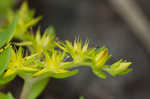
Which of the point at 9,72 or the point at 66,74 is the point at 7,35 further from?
→ the point at 66,74

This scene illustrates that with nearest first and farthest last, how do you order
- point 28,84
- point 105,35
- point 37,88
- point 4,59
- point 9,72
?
point 4,59, point 9,72, point 28,84, point 37,88, point 105,35

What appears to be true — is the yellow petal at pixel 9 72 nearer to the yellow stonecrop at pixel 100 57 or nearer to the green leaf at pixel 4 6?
the yellow stonecrop at pixel 100 57

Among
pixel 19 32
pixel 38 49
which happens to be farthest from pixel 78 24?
pixel 38 49

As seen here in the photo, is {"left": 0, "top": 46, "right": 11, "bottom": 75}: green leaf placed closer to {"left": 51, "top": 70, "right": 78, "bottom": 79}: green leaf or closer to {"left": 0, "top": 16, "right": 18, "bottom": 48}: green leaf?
{"left": 0, "top": 16, "right": 18, "bottom": 48}: green leaf

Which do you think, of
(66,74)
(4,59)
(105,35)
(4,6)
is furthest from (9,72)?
(105,35)

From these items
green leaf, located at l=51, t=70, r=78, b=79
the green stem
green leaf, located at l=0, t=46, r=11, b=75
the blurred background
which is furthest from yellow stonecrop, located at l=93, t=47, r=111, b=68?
the blurred background


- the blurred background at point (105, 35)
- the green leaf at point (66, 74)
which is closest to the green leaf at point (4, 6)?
the blurred background at point (105, 35)

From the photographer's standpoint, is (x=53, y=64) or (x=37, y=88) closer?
(x=53, y=64)

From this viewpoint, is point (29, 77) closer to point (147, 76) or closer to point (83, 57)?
point (83, 57)
